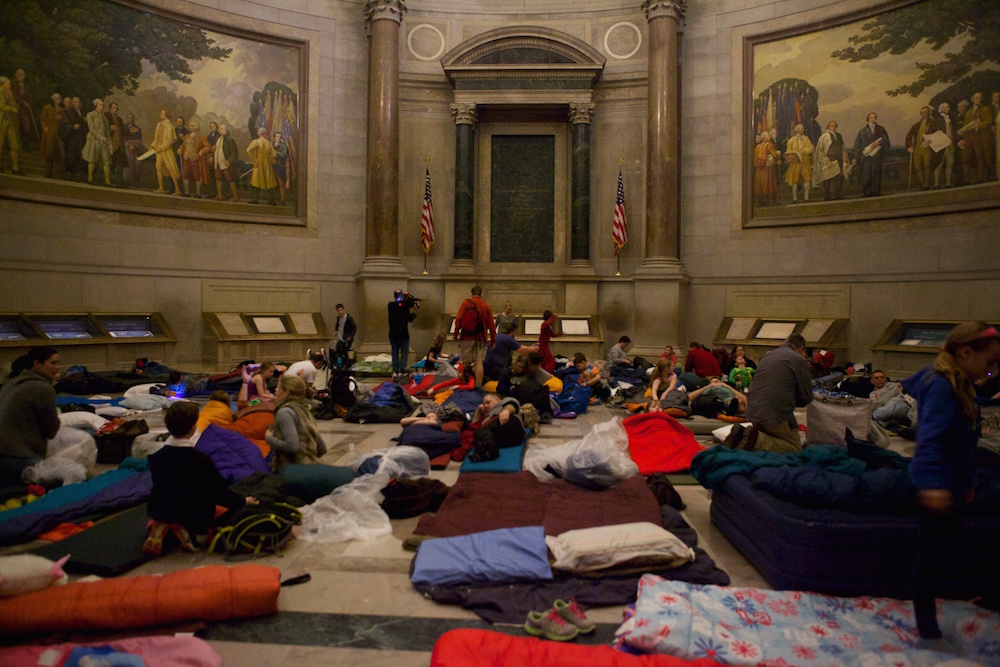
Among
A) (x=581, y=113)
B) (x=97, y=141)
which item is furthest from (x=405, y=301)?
(x=97, y=141)

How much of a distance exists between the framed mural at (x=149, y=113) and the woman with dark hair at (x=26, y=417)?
9157mm

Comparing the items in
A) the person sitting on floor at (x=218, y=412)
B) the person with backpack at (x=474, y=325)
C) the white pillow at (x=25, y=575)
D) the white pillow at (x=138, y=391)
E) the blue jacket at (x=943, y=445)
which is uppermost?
the person with backpack at (x=474, y=325)

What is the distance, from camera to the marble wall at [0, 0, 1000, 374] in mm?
13961

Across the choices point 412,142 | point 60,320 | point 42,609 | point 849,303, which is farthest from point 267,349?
point 849,303

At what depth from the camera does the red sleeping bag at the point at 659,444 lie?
661cm

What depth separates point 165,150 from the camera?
47.7ft

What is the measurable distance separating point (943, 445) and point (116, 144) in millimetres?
15697

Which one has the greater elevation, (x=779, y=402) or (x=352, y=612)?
(x=779, y=402)

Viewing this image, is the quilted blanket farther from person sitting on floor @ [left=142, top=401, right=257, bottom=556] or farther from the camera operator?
the camera operator

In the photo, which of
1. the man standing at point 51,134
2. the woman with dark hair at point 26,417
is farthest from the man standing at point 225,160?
the woman with dark hair at point 26,417

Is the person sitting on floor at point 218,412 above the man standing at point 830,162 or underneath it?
underneath

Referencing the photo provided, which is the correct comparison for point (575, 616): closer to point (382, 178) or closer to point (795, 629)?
point (795, 629)

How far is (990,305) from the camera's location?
1227 centimetres

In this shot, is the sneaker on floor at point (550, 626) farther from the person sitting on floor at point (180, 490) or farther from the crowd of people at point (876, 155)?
the crowd of people at point (876, 155)
